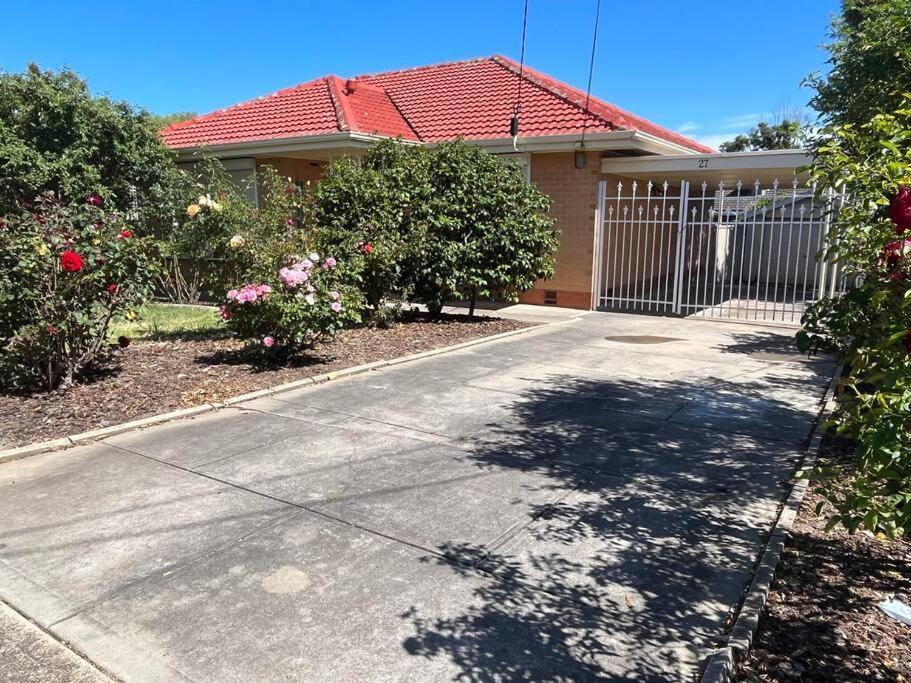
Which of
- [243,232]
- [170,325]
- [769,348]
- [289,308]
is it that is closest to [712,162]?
[769,348]

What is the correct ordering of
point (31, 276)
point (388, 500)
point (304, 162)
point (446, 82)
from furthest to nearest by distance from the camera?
point (446, 82) → point (304, 162) → point (31, 276) → point (388, 500)

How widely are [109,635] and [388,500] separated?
1741mm

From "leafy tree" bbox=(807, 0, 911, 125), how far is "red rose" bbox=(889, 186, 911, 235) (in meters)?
2.68

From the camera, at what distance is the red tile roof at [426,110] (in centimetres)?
1370

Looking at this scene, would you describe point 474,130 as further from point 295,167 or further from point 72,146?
point 72,146

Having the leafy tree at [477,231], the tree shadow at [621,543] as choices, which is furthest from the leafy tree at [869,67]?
the leafy tree at [477,231]

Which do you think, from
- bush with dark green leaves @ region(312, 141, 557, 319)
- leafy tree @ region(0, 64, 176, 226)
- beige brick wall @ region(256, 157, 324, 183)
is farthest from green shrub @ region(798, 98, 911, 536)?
beige brick wall @ region(256, 157, 324, 183)

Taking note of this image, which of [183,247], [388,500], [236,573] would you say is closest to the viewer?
[236,573]

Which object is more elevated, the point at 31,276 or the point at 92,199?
the point at 92,199

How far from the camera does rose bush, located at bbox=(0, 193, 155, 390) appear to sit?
5738 millimetres

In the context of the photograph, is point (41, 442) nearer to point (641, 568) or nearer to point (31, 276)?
point (31, 276)

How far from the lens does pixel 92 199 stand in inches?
261

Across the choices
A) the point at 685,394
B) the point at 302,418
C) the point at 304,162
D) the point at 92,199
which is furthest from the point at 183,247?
the point at 685,394

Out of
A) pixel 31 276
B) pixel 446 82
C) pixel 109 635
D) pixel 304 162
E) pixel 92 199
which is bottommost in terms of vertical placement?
pixel 109 635
